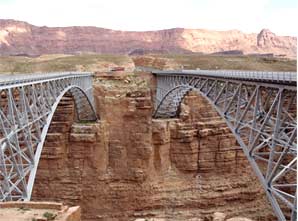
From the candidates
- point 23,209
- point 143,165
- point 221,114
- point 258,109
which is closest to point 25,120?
point 23,209

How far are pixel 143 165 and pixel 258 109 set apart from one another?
940 inches

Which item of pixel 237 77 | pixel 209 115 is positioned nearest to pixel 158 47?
pixel 209 115

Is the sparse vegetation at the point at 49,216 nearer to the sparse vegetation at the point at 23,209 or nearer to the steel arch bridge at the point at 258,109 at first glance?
the sparse vegetation at the point at 23,209

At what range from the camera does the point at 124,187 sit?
45656mm

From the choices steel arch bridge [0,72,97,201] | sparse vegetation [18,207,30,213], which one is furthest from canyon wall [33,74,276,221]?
sparse vegetation [18,207,30,213]

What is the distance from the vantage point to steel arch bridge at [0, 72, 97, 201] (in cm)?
2048

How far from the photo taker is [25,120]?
22562mm

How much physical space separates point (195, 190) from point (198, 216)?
2.61 meters

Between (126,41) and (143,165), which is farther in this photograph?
(126,41)

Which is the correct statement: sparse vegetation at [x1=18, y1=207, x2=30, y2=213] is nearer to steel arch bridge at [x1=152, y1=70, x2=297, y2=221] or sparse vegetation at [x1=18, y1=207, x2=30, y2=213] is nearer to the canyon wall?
steel arch bridge at [x1=152, y1=70, x2=297, y2=221]

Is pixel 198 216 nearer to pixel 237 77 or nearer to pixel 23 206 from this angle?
pixel 237 77

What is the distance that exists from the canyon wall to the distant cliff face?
325 ft

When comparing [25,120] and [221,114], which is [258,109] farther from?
[25,120]

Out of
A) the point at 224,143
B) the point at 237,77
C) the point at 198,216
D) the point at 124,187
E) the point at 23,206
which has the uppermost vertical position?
the point at 237,77
